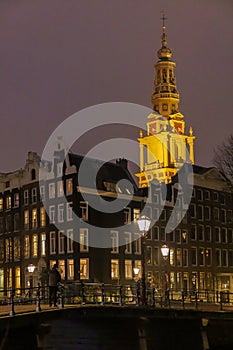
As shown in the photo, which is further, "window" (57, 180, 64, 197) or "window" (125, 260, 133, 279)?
"window" (125, 260, 133, 279)

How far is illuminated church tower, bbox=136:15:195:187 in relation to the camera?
10431cm

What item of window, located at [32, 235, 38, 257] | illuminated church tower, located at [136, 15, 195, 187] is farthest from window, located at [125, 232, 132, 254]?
illuminated church tower, located at [136, 15, 195, 187]

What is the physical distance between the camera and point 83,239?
58125 mm

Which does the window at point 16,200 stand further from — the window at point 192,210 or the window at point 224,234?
the window at point 224,234

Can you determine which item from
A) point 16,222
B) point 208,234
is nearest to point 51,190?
point 16,222

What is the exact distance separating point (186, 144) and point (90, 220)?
5242 centimetres

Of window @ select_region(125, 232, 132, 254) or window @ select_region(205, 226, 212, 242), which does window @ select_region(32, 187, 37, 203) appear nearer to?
window @ select_region(125, 232, 132, 254)

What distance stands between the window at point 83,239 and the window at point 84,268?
90 centimetres

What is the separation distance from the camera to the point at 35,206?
6294 cm

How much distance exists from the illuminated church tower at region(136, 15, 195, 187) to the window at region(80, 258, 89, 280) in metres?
44.9

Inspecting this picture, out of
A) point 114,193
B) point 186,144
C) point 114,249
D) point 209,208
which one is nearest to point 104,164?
point 114,193

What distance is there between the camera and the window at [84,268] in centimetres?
5791

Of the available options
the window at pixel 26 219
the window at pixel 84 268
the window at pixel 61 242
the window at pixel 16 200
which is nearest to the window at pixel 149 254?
the window at pixel 84 268

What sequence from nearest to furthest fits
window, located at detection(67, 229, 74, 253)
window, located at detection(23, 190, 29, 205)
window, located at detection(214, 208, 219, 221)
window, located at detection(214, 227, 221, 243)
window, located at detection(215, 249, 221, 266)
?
1. window, located at detection(67, 229, 74, 253)
2. window, located at detection(23, 190, 29, 205)
3. window, located at detection(215, 249, 221, 266)
4. window, located at detection(214, 227, 221, 243)
5. window, located at detection(214, 208, 219, 221)
